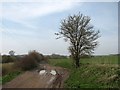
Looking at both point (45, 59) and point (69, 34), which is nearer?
point (69, 34)

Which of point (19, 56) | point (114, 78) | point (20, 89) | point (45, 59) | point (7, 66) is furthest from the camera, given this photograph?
point (45, 59)

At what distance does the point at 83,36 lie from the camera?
47.3 meters

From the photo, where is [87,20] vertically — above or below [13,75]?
above

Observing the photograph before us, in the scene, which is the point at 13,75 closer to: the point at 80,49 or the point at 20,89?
the point at 20,89

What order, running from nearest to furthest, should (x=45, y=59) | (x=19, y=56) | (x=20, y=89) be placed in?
(x=20, y=89), (x=19, y=56), (x=45, y=59)

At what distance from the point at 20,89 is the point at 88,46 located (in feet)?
81.8

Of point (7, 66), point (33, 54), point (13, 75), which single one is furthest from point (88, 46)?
point (7, 66)

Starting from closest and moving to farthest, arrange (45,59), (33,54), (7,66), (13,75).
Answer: (7,66), (13,75), (33,54), (45,59)

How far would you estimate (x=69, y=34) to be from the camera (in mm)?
48188

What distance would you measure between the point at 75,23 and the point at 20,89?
2541cm

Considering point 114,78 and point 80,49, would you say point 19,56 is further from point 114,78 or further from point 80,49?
point 114,78

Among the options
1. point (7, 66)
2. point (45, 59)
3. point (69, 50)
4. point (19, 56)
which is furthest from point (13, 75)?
point (45, 59)

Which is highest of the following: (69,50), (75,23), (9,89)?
(75,23)

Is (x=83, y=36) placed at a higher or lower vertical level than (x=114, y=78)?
higher
